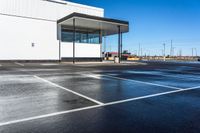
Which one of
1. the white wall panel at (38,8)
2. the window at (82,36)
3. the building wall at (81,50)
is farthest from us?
the window at (82,36)

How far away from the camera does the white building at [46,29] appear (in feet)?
74.4

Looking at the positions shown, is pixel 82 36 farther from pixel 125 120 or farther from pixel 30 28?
pixel 125 120

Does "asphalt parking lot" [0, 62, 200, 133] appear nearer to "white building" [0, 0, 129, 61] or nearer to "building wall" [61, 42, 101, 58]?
"white building" [0, 0, 129, 61]

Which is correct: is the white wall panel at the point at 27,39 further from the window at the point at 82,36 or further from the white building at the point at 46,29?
the window at the point at 82,36

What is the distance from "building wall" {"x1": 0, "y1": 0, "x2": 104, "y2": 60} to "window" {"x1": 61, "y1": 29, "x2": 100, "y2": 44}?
5.29 ft

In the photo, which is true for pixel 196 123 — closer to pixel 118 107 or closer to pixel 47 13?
pixel 118 107

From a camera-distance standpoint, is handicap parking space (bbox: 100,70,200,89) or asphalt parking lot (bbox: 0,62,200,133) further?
handicap parking space (bbox: 100,70,200,89)

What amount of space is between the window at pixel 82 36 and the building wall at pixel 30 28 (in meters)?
1.61

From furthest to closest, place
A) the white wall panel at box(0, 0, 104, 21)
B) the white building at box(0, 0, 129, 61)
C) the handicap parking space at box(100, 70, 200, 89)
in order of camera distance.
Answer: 1. the white wall panel at box(0, 0, 104, 21)
2. the white building at box(0, 0, 129, 61)
3. the handicap parking space at box(100, 70, 200, 89)

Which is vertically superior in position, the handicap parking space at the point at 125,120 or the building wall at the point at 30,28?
the building wall at the point at 30,28

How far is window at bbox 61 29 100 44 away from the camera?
2703cm

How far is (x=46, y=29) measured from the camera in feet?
82.7

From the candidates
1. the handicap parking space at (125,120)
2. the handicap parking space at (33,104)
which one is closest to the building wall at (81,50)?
the handicap parking space at (33,104)

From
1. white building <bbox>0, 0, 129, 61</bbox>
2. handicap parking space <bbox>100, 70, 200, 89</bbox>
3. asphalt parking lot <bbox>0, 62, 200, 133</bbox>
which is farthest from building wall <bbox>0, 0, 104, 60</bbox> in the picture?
asphalt parking lot <bbox>0, 62, 200, 133</bbox>
